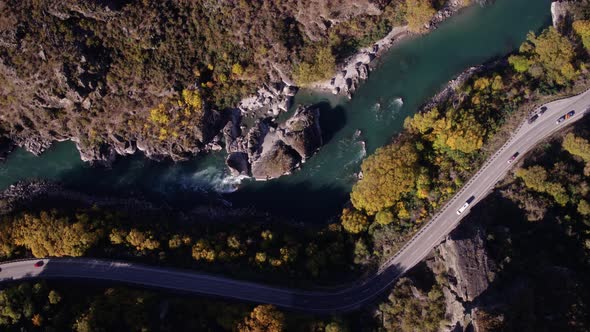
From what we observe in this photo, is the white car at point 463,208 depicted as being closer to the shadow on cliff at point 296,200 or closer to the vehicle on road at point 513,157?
the vehicle on road at point 513,157

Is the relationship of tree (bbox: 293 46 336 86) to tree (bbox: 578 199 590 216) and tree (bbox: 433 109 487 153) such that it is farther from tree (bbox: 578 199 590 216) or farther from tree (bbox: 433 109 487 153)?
tree (bbox: 578 199 590 216)

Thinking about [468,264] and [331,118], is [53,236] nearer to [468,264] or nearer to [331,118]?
[331,118]

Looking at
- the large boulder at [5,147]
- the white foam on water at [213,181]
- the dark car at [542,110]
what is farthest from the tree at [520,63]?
the large boulder at [5,147]

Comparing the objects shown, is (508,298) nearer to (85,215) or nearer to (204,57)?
(204,57)

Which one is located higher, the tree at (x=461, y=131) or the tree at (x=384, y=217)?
the tree at (x=461, y=131)

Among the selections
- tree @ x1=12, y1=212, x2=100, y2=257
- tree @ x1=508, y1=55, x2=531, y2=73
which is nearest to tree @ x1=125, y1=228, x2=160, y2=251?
tree @ x1=12, y1=212, x2=100, y2=257

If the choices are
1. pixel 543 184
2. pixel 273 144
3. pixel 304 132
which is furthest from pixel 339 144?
pixel 543 184

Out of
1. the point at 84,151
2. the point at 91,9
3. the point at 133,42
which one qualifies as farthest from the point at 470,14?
the point at 84,151
